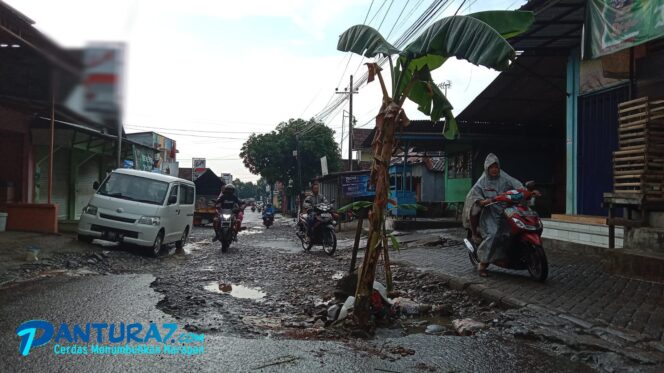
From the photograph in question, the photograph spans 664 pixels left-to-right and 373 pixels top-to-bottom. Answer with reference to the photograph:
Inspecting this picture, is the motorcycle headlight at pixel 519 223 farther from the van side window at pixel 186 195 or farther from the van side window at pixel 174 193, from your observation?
the van side window at pixel 186 195

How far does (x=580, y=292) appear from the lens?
209 inches

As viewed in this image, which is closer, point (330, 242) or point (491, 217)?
point (491, 217)

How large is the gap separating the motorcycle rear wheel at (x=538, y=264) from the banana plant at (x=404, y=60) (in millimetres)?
2366

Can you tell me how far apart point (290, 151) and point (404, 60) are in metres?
31.9

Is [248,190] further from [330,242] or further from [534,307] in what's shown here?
[534,307]

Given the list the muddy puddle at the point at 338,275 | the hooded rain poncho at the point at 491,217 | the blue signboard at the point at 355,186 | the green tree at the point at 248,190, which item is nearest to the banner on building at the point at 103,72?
the hooded rain poncho at the point at 491,217

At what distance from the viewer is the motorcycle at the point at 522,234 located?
19.1 ft

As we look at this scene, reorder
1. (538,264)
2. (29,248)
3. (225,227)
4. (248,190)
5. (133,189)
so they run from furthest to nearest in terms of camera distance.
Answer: (248,190), (225,227), (133,189), (29,248), (538,264)

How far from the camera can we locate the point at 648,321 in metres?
4.12

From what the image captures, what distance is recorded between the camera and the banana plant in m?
4.16

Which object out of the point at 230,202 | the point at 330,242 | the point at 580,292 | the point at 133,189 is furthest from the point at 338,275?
the point at 230,202

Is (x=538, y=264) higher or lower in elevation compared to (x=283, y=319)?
higher

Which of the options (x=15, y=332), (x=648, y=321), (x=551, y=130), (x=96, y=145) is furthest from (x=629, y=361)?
(x=96, y=145)

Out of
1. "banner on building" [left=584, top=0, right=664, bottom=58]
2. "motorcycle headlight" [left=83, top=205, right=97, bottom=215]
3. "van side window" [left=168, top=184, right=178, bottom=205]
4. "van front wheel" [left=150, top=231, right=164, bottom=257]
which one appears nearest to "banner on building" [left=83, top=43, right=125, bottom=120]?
"banner on building" [left=584, top=0, right=664, bottom=58]
